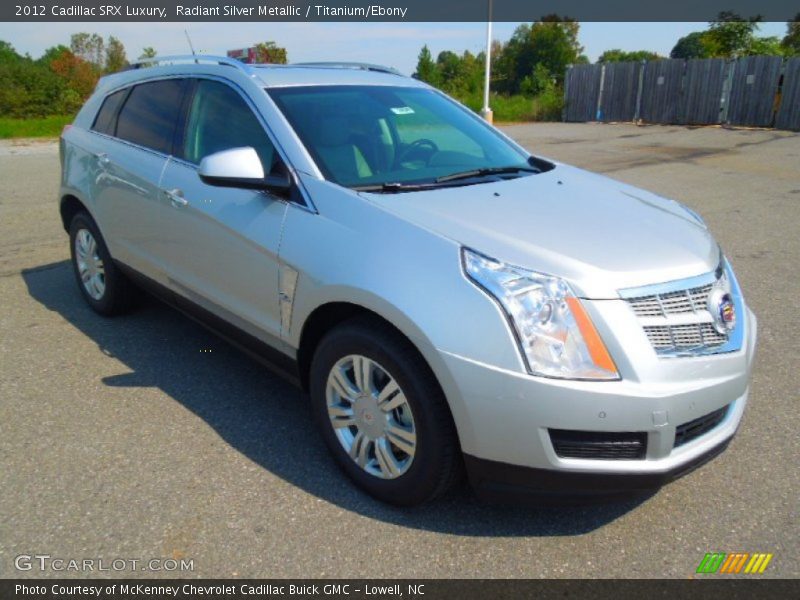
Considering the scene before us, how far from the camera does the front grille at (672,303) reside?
2.33 metres

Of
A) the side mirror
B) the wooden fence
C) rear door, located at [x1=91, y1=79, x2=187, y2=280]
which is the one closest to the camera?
the side mirror

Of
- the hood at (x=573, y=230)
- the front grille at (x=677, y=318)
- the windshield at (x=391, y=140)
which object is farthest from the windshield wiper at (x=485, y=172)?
the front grille at (x=677, y=318)

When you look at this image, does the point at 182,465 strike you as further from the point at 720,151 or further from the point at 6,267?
the point at 720,151

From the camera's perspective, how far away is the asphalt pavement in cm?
249

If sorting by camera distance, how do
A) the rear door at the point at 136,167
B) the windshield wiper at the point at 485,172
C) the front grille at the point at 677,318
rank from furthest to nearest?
the rear door at the point at 136,167
the windshield wiper at the point at 485,172
the front grille at the point at 677,318

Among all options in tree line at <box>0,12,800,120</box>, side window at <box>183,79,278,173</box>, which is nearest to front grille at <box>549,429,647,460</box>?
side window at <box>183,79,278,173</box>

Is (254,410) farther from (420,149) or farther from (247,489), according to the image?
(420,149)

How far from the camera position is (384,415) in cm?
265

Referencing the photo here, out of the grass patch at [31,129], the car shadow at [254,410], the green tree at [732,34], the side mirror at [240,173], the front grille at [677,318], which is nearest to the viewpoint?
the front grille at [677,318]

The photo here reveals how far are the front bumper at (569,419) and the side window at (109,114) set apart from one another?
3549 mm

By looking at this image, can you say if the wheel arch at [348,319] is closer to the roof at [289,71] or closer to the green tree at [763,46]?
the roof at [289,71]

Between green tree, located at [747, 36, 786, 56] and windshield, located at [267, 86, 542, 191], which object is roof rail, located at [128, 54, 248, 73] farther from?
green tree, located at [747, 36, 786, 56]

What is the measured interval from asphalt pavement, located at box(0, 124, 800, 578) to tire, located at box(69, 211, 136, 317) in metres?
0.15
